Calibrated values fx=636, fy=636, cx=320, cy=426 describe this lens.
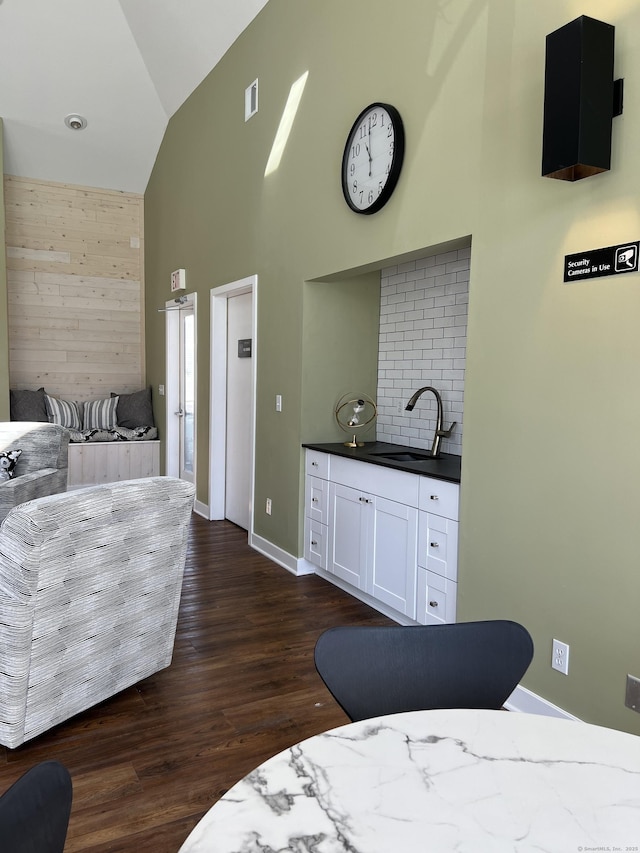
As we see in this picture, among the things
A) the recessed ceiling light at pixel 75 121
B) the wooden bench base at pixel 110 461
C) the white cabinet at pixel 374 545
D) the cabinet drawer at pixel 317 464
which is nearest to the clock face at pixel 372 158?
the cabinet drawer at pixel 317 464

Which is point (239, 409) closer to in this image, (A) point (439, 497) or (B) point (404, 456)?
(B) point (404, 456)

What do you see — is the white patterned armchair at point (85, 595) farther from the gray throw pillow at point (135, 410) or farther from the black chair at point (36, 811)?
the gray throw pillow at point (135, 410)

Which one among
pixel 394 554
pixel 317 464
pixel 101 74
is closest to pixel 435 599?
pixel 394 554

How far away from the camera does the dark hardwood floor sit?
77.7 inches

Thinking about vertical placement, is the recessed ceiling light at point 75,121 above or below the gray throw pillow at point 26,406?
above

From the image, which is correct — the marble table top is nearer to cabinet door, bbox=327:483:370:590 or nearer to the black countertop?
the black countertop

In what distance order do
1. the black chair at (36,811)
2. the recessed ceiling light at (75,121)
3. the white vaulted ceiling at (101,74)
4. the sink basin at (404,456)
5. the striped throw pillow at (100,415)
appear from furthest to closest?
the striped throw pillow at (100,415)
the recessed ceiling light at (75,121)
the white vaulted ceiling at (101,74)
the sink basin at (404,456)
the black chair at (36,811)

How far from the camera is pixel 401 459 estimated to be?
379 cm

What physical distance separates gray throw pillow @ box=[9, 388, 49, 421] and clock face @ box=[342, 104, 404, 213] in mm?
4707

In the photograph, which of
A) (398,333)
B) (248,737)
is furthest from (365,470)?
(248,737)

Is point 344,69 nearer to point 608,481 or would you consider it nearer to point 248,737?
point 608,481

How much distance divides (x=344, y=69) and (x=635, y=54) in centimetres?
203

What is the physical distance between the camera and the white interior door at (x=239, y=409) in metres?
→ 5.32

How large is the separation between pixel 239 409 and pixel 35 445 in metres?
1.70
